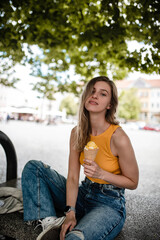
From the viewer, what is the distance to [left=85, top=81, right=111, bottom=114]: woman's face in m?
2.21

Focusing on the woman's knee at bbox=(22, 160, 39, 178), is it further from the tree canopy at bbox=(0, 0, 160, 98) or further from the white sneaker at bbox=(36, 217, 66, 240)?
the tree canopy at bbox=(0, 0, 160, 98)

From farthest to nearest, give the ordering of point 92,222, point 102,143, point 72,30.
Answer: point 72,30
point 102,143
point 92,222

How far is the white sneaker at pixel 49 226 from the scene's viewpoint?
5.55ft

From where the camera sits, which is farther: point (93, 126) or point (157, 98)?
point (157, 98)

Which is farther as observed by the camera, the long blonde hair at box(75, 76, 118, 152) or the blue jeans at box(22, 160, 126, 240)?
the long blonde hair at box(75, 76, 118, 152)

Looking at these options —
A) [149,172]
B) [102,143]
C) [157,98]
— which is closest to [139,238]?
[102,143]

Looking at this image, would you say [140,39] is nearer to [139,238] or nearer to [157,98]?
[139,238]

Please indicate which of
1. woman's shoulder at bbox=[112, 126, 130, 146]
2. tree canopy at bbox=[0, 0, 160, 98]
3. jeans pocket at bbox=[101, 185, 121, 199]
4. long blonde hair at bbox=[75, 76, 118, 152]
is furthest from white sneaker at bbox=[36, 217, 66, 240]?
tree canopy at bbox=[0, 0, 160, 98]

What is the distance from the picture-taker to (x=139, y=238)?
2066 millimetres

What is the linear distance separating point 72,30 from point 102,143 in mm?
3850

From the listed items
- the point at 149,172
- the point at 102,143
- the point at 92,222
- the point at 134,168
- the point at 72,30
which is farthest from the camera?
the point at 149,172

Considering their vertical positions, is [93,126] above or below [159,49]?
below

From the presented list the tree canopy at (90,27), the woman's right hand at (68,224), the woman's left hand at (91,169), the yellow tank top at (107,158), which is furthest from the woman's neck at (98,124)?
the tree canopy at (90,27)

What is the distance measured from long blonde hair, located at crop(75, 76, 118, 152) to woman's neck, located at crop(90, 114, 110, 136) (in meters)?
0.04
